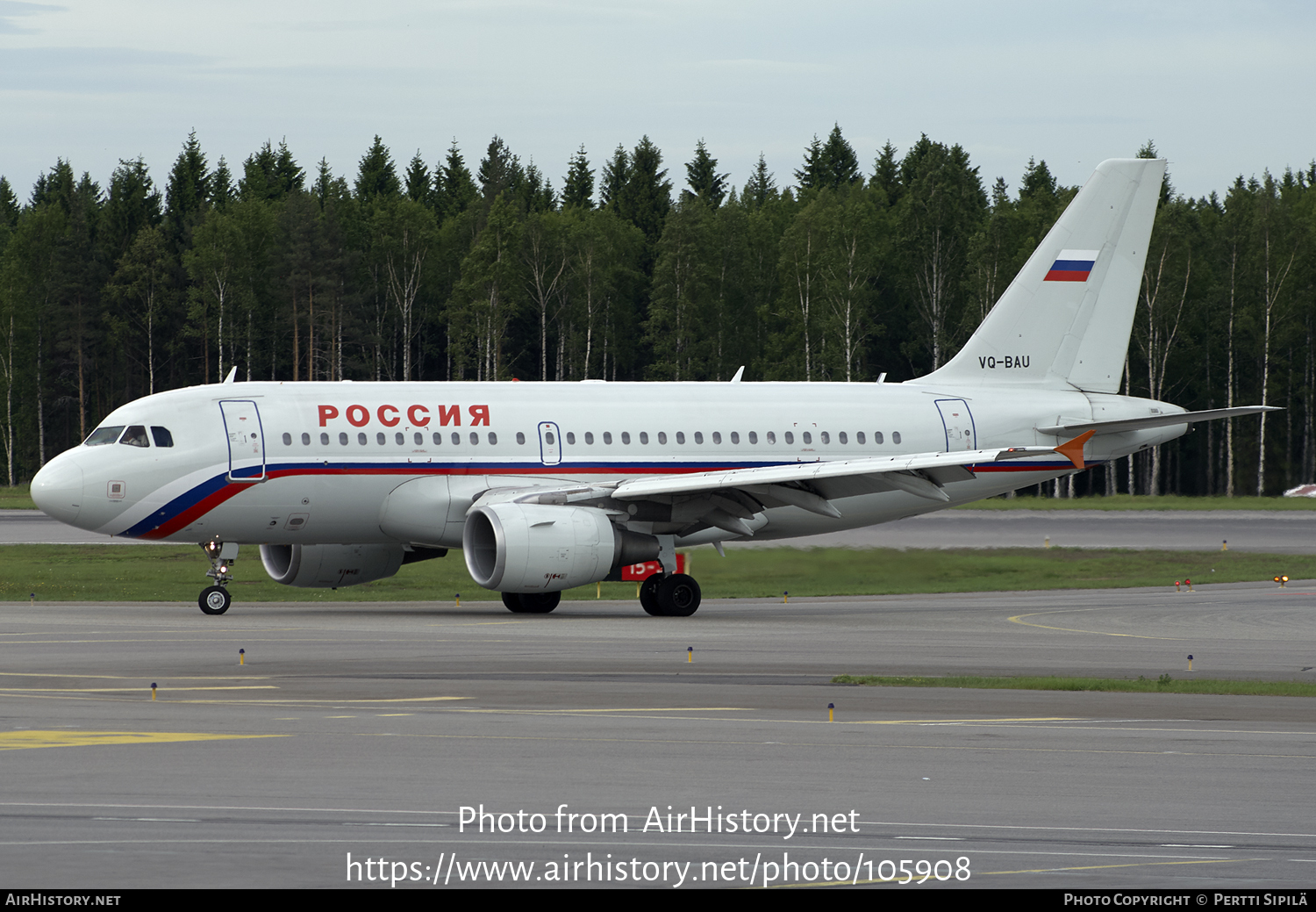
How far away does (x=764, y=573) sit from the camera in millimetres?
35750

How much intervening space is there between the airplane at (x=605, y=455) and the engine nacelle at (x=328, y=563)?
0.05 m

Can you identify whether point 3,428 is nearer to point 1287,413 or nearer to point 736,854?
point 1287,413

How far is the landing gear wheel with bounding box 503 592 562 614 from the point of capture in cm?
3378

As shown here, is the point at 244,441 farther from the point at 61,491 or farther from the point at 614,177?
the point at 614,177

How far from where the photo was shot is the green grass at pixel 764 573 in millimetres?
36594

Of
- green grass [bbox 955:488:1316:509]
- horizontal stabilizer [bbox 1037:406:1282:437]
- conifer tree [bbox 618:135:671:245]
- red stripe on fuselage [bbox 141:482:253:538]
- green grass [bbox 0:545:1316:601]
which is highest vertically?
conifer tree [bbox 618:135:671:245]

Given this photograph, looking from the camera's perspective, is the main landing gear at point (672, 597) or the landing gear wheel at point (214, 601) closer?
the landing gear wheel at point (214, 601)

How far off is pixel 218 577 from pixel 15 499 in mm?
56432

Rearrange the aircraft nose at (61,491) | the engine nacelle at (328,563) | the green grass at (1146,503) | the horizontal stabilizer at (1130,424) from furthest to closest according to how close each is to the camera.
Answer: the green grass at (1146,503), the horizontal stabilizer at (1130,424), the engine nacelle at (328,563), the aircraft nose at (61,491)

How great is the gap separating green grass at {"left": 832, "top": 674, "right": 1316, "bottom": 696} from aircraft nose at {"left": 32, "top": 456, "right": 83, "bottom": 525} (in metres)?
16.3

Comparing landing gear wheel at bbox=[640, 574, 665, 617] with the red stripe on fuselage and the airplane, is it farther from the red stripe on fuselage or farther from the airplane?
the red stripe on fuselage

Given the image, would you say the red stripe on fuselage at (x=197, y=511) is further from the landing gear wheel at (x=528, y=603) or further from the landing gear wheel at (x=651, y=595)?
the landing gear wheel at (x=651, y=595)

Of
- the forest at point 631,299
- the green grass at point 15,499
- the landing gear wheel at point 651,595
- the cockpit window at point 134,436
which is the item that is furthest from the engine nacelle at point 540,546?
the forest at point 631,299

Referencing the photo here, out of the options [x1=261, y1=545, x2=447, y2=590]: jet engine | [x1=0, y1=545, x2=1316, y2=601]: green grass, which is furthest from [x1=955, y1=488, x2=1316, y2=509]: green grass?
[x1=261, y1=545, x2=447, y2=590]: jet engine
